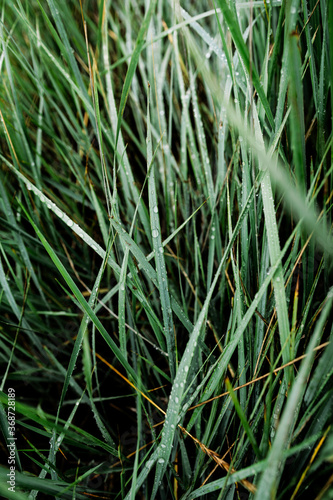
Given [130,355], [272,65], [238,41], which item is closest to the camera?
[238,41]

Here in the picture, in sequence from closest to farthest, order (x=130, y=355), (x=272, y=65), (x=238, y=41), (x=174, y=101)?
(x=238, y=41) < (x=272, y=65) < (x=130, y=355) < (x=174, y=101)

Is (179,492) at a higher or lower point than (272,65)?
lower

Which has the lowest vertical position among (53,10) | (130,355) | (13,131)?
(130,355)

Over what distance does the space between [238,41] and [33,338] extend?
544 mm

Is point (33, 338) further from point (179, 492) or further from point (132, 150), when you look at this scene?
point (132, 150)

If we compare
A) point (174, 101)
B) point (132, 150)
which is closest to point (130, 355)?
point (132, 150)

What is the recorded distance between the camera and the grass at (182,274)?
34cm

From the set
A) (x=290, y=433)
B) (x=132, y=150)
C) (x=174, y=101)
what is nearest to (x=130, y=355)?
(x=290, y=433)

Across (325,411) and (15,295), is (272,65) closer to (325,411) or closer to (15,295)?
(325,411)

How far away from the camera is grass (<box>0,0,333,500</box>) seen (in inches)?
13.4

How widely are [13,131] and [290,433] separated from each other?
0.66 m

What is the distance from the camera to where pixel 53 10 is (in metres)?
0.44

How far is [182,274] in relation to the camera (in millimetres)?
611

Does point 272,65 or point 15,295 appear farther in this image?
point 15,295
